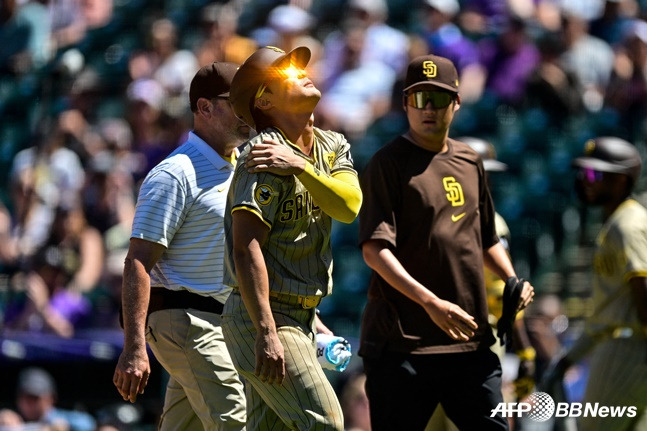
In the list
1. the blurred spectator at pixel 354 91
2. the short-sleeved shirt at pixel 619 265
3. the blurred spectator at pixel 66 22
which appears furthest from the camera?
the blurred spectator at pixel 66 22

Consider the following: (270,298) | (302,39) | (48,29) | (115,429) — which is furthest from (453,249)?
(48,29)

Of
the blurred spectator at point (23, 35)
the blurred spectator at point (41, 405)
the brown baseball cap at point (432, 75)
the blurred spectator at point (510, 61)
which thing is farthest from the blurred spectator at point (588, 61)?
the blurred spectator at point (23, 35)

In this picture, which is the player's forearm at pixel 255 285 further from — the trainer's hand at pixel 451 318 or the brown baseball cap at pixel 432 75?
the brown baseball cap at pixel 432 75

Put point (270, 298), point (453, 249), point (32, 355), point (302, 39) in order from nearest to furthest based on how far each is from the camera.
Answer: point (270, 298) → point (453, 249) → point (32, 355) → point (302, 39)

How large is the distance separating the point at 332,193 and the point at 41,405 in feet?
16.2

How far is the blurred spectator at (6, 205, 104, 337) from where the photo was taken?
34.6 ft

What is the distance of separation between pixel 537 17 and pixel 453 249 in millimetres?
6046

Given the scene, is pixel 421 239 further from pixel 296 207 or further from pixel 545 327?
pixel 545 327

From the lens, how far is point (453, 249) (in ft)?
18.8

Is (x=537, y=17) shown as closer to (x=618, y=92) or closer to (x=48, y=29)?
(x=618, y=92)

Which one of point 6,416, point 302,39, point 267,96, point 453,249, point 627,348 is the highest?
point 267,96

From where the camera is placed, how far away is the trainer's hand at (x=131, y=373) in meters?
5.07

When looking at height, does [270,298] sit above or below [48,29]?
above

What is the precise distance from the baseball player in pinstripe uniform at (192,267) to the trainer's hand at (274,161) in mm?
848
